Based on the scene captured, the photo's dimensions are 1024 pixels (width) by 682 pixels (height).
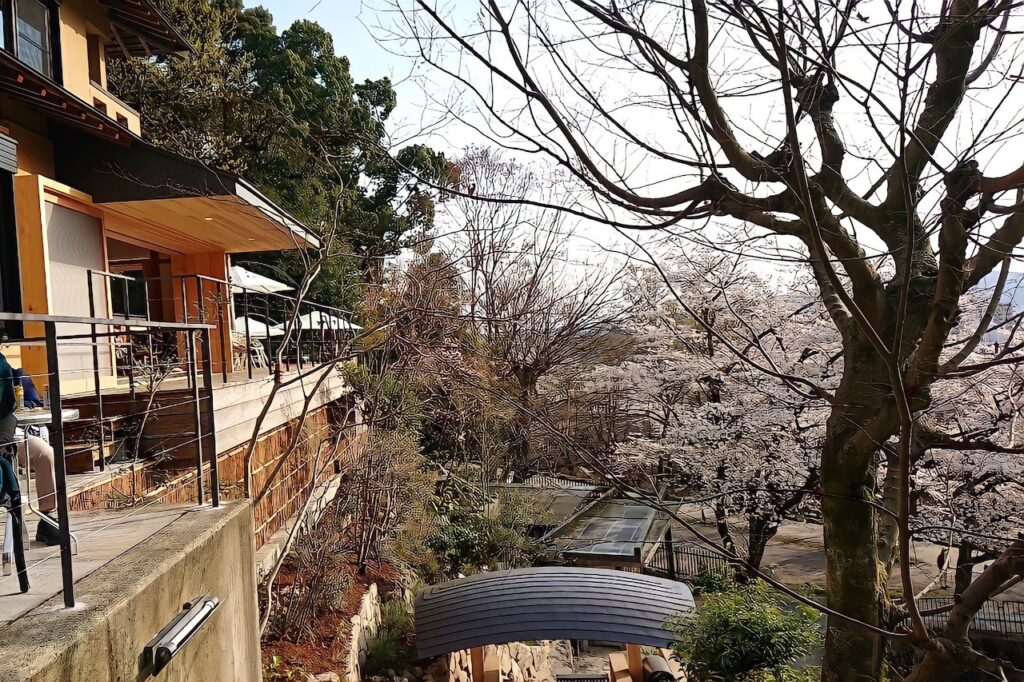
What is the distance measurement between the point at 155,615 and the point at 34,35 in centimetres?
860

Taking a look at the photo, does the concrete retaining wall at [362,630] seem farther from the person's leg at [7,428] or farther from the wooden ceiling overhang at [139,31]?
the wooden ceiling overhang at [139,31]

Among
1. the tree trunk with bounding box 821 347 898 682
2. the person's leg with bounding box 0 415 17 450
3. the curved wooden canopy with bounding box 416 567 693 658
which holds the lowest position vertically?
the curved wooden canopy with bounding box 416 567 693 658

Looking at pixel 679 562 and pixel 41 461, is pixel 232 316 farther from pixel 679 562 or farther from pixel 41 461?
pixel 679 562

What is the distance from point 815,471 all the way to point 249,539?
1014 centimetres

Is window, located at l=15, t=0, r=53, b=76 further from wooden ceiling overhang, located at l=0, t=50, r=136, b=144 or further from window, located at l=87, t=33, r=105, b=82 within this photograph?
window, located at l=87, t=33, r=105, b=82

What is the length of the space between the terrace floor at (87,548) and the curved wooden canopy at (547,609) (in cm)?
489

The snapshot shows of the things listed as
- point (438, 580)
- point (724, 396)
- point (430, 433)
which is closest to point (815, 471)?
point (724, 396)

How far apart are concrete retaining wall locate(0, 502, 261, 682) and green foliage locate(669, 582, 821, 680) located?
14.3ft

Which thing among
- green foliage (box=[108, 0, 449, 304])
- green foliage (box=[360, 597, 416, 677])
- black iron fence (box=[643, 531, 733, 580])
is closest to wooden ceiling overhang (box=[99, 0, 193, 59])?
green foliage (box=[108, 0, 449, 304])

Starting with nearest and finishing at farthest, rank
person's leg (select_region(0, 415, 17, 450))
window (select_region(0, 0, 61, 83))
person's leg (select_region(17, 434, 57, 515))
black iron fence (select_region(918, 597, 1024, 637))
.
A: person's leg (select_region(0, 415, 17, 450))
person's leg (select_region(17, 434, 57, 515))
window (select_region(0, 0, 61, 83))
black iron fence (select_region(918, 597, 1024, 637))

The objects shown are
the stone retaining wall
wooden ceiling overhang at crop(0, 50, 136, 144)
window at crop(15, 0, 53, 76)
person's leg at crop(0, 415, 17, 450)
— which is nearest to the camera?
person's leg at crop(0, 415, 17, 450)

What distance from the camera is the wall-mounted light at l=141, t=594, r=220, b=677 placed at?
2566 millimetres

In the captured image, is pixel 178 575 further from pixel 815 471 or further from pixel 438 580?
pixel 815 471

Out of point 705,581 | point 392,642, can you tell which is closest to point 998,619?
point 705,581
